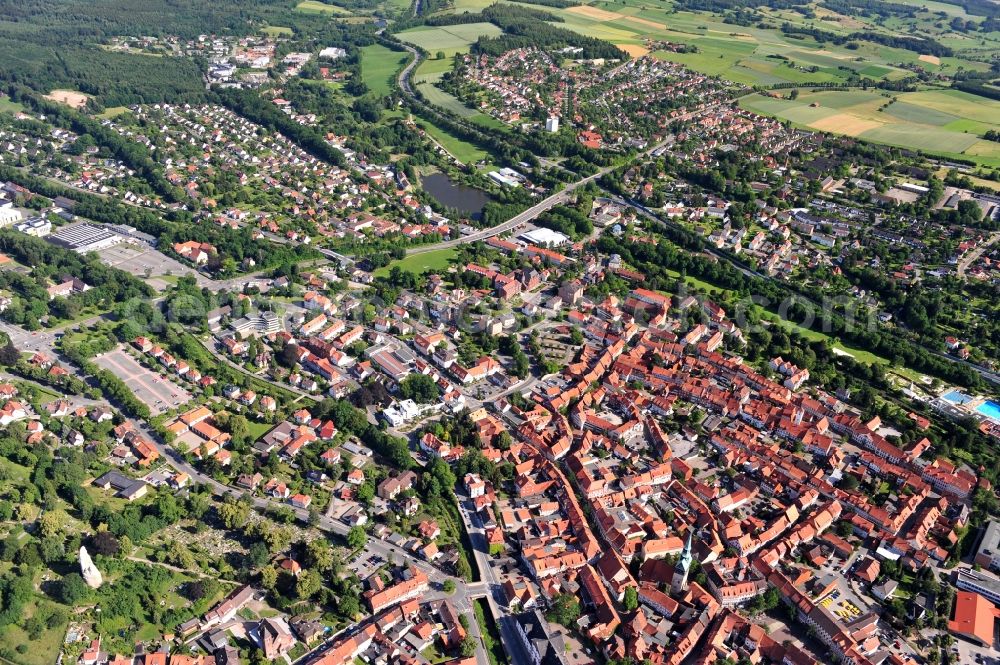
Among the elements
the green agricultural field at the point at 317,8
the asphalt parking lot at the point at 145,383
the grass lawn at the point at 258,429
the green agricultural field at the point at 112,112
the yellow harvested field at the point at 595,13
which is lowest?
the grass lawn at the point at 258,429

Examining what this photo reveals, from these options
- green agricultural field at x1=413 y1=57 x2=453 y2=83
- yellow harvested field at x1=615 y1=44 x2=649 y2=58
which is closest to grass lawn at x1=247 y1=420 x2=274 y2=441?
green agricultural field at x1=413 y1=57 x2=453 y2=83

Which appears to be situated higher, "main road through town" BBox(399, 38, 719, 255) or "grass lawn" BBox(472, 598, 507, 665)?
"main road through town" BBox(399, 38, 719, 255)

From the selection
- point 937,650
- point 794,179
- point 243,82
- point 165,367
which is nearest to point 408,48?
point 243,82

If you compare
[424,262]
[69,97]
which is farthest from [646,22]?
[424,262]

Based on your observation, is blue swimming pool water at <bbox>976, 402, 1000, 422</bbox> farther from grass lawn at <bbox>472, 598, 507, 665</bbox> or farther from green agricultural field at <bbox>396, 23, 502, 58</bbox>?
green agricultural field at <bbox>396, 23, 502, 58</bbox>

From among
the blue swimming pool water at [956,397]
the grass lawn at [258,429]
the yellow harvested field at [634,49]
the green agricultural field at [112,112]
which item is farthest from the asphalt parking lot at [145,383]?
the yellow harvested field at [634,49]

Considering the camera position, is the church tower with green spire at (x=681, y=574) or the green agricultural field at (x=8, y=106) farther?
the green agricultural field at (x=8, y=106)

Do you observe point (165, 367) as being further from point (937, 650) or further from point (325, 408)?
point (937, 650)

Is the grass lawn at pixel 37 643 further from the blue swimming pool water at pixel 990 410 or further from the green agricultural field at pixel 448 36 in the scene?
the green agricultural field at pixel 448 36
